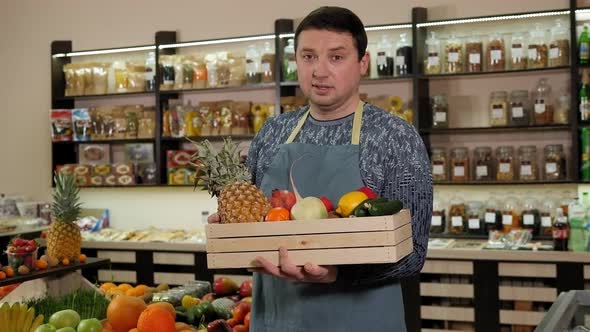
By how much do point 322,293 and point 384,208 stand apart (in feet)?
1.15

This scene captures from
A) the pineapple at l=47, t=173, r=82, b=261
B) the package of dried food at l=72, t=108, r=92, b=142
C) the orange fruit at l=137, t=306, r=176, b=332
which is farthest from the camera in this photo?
the package of dried food at l=72, t=108, r=92, b=142

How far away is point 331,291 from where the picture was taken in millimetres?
2006

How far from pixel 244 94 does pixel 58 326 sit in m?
3.98

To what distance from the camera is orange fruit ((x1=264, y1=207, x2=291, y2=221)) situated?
6.07 feet

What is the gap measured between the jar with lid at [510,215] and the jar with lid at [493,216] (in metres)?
0.04

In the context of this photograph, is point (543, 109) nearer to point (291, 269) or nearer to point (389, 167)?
point (389, 167)

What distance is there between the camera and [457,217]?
5.53 metres

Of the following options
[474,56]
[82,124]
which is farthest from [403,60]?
[82,124]

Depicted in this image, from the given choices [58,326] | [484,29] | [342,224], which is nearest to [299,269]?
[342,224]

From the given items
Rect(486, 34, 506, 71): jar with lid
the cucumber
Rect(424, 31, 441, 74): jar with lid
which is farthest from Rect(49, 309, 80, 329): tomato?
Rect(486, 34, 506, 71): jar with lid

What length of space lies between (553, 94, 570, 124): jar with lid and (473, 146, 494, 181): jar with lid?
1.67 feet

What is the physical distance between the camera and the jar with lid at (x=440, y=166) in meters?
5.58

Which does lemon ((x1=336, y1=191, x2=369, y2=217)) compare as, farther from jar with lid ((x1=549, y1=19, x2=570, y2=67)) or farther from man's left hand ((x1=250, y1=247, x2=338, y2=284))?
jar with lid ((x1=549, y1=19, x2=570, y2=67))

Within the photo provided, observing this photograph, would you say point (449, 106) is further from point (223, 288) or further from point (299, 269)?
point (299, 269)
